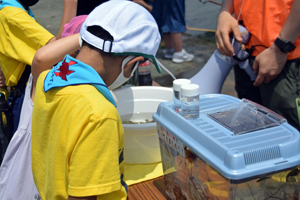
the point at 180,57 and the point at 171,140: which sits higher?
the point at 171,140

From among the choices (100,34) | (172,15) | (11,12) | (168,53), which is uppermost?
(100,34)

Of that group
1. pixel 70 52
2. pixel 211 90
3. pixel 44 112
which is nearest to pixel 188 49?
pixel 211 90

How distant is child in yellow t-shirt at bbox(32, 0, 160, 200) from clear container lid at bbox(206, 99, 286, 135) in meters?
0.31

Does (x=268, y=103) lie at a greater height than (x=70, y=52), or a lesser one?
lesser

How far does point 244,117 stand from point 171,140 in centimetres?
26

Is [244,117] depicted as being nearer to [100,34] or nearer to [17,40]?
[100,34]

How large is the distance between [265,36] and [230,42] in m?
0.18

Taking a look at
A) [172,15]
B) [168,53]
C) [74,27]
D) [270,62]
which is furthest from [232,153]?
[168,53]

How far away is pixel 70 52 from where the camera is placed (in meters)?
1.20

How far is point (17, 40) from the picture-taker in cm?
149

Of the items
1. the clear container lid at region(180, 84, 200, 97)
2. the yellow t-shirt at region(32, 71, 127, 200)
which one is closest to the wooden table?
the yellow t-shirt at region(32, 71, 127, 200)

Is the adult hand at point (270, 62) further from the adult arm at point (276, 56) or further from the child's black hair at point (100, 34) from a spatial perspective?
the child's black hair at point (100, 34)

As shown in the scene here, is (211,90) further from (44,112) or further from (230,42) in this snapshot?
(44,112)

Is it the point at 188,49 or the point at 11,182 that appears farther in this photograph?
the point at 188,49
